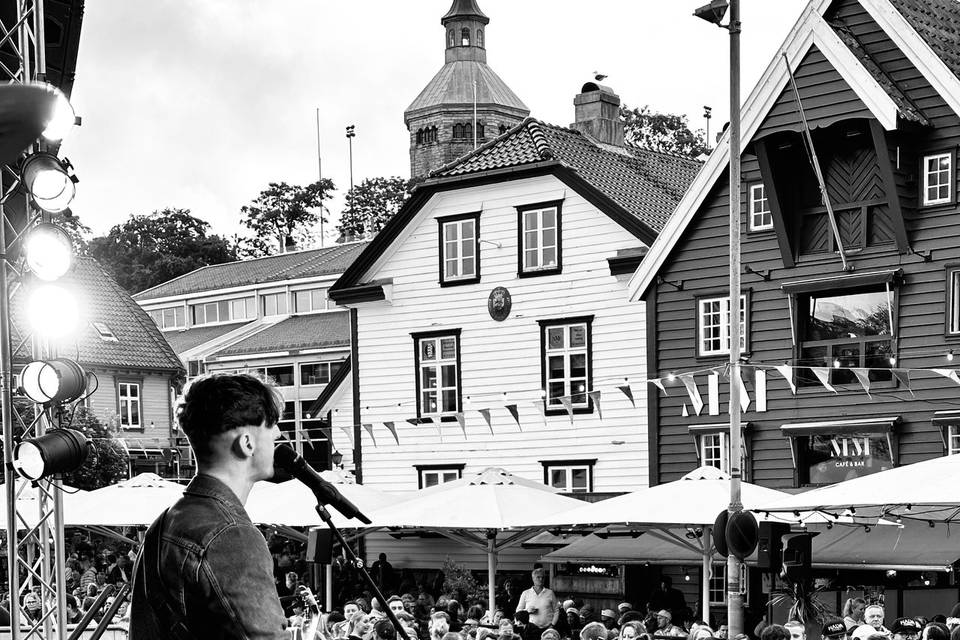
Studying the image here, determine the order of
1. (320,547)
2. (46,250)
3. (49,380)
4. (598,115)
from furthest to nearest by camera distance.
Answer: (598,115) → (49,380) → (46,250) → (320,547)

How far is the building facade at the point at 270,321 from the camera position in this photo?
51.4 metres

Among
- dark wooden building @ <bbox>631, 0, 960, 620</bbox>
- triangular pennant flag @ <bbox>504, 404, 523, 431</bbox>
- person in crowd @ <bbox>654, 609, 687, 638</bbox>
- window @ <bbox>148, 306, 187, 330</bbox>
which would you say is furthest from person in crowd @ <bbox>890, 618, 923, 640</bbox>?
window @ <bbox>148, 306, 187, 330</bbox>

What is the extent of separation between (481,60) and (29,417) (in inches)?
2975

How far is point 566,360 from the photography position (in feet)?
95.2

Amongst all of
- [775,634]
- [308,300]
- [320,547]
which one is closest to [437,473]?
[775,634]

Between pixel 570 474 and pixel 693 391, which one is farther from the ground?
pixel 693 391

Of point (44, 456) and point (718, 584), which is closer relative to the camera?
point (44, 456)

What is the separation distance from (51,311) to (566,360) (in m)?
18.8

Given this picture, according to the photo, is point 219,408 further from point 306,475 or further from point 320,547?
point 320,547

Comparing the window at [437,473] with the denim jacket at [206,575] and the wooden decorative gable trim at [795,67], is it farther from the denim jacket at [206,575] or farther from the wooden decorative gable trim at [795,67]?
the denim jacket at [206,575]

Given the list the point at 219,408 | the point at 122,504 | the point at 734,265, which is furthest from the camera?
the point at 122,504

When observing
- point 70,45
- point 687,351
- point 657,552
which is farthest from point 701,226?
point 70,45

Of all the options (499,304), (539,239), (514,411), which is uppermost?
(539,239)

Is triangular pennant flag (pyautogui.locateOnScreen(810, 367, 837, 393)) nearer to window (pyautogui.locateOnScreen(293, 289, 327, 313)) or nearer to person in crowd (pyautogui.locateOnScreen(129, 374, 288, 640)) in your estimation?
person in crowd (pyautogui.locateOnScreen(129, 374, 288, 640))
